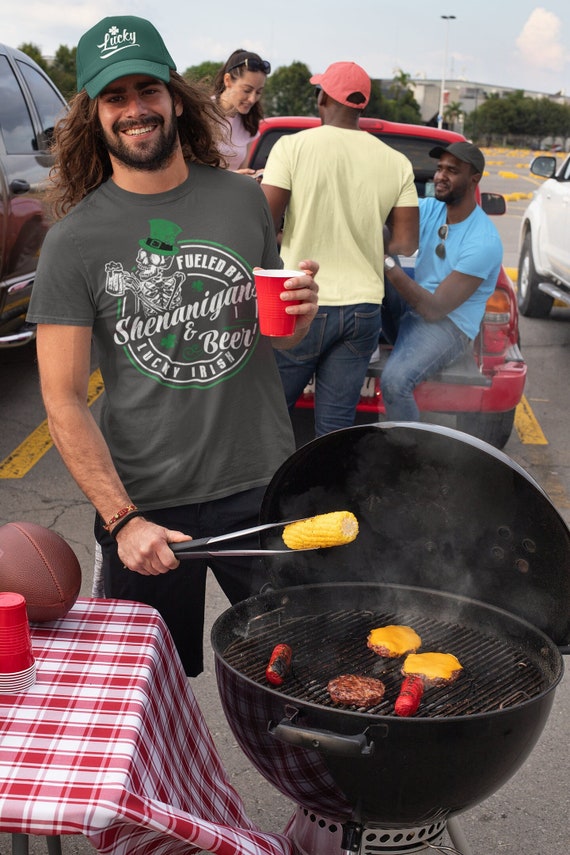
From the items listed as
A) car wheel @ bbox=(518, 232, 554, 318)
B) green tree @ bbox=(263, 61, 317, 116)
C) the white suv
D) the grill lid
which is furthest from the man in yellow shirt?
green tree @ bbox=(263, 61, 317, 116)

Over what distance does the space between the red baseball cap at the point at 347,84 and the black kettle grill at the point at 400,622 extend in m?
2.71

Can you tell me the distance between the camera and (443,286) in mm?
5332

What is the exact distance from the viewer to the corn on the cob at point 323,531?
2.23 m

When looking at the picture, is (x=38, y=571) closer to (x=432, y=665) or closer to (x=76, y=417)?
(x=76, y=417)

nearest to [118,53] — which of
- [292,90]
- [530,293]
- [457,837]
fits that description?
[457,837]

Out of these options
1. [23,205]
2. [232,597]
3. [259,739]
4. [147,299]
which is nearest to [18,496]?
[23,205]

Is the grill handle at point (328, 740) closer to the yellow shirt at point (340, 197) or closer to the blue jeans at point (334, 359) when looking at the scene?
the blue jeans at point (334, 359)

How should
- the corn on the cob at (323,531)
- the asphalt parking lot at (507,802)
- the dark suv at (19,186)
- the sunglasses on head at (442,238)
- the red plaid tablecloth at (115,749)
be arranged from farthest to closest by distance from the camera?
the dark suv at (19,186) < the sunglasses on head at (442,238) < the asphalt parking lot at (507,802) < the corn on the cob at (323,531) < the red plaid tablecloth at (115,749)

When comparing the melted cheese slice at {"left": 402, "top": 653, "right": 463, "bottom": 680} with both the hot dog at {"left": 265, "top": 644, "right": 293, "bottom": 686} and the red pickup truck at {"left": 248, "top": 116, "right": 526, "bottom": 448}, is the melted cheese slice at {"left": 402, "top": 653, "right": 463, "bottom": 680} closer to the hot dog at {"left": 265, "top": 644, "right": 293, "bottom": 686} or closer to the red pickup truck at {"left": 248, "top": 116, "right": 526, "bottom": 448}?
the hot dog at {"left": 265, "top": 644, "right": 293, "bottom": 686}

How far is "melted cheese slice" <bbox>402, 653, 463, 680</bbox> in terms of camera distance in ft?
7.89

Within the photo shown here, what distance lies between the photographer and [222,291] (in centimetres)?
262

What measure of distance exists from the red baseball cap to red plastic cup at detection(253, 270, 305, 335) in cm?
241

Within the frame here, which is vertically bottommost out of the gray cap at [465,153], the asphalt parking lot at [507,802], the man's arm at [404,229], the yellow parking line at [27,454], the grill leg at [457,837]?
the asphalt parking lot at [507,802]

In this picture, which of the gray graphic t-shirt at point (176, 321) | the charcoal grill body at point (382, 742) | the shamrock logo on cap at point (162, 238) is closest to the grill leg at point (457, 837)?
the charcoal grill body at point (382, 742)
